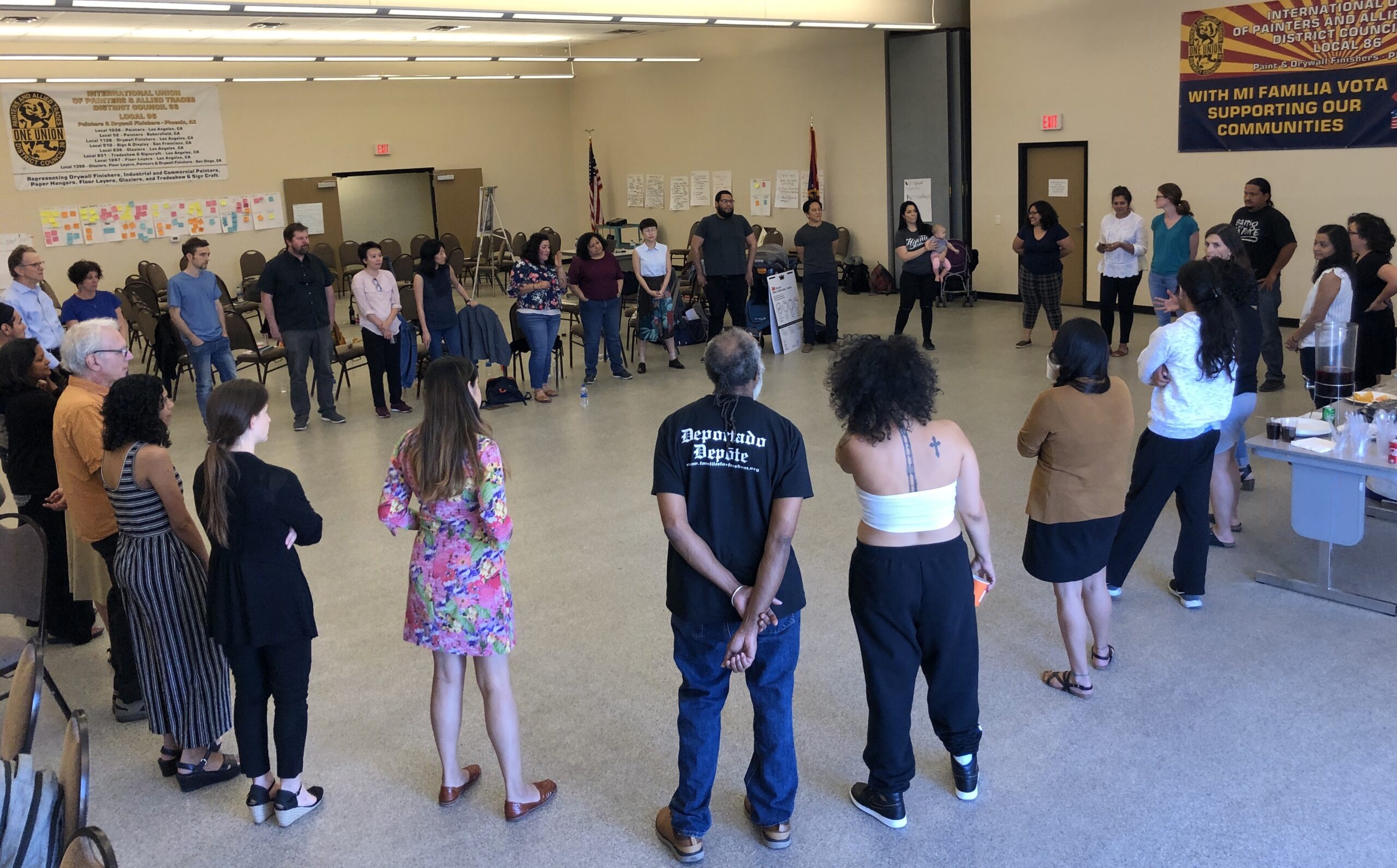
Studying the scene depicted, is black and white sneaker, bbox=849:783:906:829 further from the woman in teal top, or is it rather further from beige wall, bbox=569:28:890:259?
beige wall, bbox=569:28:890:259

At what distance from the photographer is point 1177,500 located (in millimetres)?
4281

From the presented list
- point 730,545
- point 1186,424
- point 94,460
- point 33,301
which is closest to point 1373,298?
point 1186,424

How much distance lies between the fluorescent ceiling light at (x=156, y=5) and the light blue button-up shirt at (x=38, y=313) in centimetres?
174

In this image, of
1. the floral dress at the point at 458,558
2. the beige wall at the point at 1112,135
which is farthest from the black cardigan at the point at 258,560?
the beige wall at the point at 1112,135

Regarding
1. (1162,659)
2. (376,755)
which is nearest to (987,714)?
(1162,659)

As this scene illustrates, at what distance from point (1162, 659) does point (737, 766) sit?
1621 millimetres

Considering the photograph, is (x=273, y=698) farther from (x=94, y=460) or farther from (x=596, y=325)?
(x=596, y=325)

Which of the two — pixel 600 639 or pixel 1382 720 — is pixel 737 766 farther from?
pixel 1382 720

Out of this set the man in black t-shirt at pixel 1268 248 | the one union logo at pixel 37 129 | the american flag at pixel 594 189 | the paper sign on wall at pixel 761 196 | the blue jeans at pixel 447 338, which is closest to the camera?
the man in black t-shirt at pixel 1268 248

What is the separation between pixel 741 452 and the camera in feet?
8.69

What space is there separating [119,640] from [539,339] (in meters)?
5.18

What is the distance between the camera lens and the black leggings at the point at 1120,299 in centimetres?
897

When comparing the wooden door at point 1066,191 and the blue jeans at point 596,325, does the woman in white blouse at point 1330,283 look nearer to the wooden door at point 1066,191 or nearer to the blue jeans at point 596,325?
the blue jeans at point 596,325

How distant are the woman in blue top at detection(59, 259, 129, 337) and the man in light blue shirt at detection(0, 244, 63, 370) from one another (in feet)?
0.37
